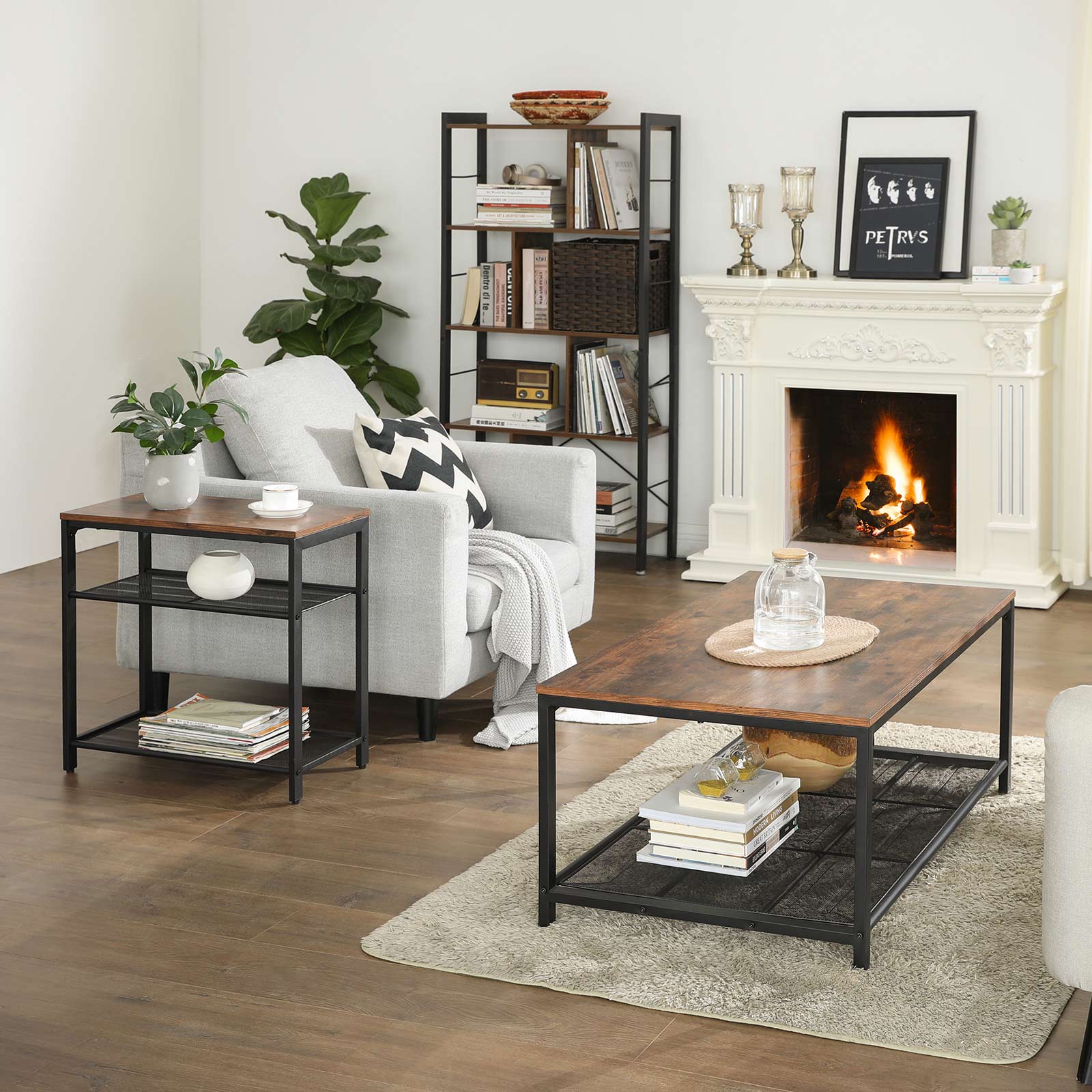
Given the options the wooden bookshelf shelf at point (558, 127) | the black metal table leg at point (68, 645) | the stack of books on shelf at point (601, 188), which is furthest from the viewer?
the stack of books on shelf at point (601, 188)

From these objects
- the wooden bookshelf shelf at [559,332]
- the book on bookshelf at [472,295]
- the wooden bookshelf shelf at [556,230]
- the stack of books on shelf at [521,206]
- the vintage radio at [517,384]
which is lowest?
the vintage radio at [517,384]

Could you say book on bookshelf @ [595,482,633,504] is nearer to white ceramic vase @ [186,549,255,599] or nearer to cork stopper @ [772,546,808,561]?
white ceramic vase @ [186,549,255,599]

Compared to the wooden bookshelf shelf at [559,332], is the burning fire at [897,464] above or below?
below

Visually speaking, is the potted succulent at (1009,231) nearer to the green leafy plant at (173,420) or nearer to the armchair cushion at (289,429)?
the armchair cushion at (289,429)

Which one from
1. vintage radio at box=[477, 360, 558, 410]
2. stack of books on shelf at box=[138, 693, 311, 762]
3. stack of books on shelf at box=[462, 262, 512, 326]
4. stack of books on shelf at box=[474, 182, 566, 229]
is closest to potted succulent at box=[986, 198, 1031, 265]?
stack of books on shelf at box=[474, 182, 566, 229]

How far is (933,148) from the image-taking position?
231 inches

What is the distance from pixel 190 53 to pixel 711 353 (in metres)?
2.69

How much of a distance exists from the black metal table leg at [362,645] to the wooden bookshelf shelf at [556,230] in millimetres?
2605

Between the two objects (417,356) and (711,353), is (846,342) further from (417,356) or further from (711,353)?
(417,356)

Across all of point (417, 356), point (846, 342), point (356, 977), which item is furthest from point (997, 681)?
point (417, 356)

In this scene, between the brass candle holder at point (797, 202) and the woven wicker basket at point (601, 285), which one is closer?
the brass candle holder at point (797, 202)

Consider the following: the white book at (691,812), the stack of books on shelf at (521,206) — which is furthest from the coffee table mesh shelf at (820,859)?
the stack of books on shelf at (521,206)

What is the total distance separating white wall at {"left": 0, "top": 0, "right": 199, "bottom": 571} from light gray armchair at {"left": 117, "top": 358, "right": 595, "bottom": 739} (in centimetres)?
223

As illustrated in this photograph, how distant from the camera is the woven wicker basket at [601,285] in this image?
6.11 m
